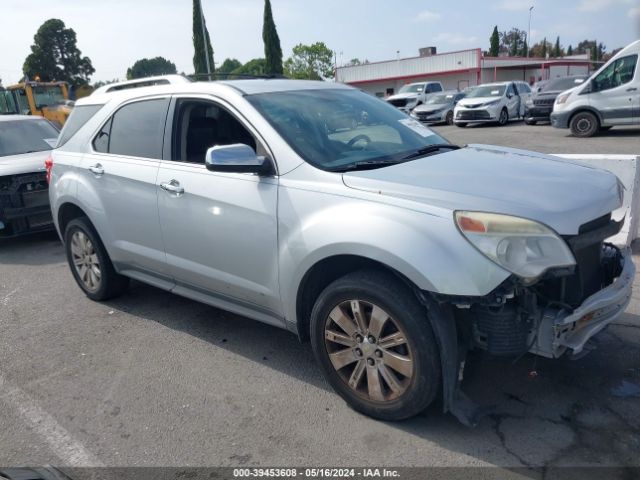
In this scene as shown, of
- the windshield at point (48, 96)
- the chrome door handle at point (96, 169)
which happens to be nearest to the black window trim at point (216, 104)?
the chrome door handle at point (96, 169)

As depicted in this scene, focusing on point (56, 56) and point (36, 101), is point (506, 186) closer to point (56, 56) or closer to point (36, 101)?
point (36, 101)

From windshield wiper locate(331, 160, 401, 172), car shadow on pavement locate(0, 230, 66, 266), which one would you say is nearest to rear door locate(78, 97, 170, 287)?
windshield wiper locate(331, 160, 401, 172)

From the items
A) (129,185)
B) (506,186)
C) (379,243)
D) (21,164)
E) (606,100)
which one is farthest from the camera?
(606,100)

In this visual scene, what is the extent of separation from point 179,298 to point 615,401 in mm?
3676

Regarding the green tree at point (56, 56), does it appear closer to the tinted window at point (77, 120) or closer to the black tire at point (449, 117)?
the black tire at point (449, 117)

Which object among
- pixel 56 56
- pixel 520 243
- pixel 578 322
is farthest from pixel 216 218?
pixel 56 56

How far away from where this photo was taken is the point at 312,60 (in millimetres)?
80000

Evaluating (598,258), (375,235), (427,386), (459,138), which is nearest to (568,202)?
(598,258)

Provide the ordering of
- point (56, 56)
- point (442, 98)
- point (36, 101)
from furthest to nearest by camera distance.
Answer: point (56, 56) → point (442, 98) → point (36, 101)

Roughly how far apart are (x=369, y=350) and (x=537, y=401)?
106 cm

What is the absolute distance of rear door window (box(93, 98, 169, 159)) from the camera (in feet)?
13.7

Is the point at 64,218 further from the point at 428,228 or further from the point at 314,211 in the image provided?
the point at 428,228

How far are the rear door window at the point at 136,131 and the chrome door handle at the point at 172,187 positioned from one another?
306 millimetres

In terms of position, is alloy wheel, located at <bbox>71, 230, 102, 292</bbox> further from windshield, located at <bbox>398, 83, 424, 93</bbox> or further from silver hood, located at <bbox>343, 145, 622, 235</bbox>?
windshield, located at <bbox>398, 83, 424, 93</bbox>
